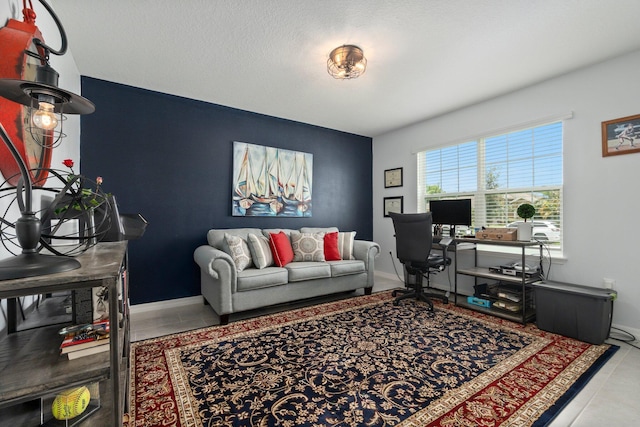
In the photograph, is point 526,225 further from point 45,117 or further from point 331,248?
point 45,117

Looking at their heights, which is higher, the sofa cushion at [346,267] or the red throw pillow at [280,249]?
the red throw pillow at [280,249]

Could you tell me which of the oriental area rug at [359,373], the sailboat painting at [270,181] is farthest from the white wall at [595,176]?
the sailboat painting at [270,181]

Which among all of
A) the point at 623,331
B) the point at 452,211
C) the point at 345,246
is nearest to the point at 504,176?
the point at 452,211

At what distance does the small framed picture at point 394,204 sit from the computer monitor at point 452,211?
816mm

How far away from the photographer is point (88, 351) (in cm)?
104

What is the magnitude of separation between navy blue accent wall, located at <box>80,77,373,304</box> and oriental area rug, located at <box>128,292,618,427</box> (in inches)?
45.3

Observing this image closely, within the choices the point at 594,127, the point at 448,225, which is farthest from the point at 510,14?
the point at 448,225

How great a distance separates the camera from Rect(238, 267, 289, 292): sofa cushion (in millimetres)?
2961

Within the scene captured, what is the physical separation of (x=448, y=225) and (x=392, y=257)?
3.91ft

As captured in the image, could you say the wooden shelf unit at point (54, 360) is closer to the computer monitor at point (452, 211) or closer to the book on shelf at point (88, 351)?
the book on shelf at point (88, 351)

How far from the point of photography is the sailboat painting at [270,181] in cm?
400

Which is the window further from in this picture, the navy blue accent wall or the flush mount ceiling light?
the navy blue accent wall

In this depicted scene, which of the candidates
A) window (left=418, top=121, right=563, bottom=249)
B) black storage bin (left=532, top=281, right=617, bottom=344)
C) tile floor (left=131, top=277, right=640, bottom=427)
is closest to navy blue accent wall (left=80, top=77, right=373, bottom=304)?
tile floor (left=131, top=277, right=640, bottom=427)

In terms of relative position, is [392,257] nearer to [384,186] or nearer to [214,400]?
[384,186]
